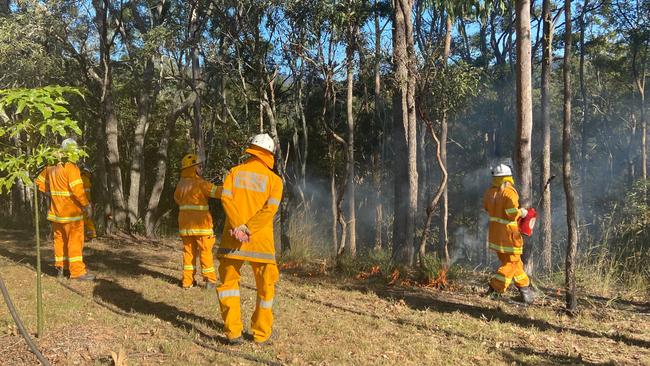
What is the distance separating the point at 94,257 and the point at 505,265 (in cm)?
735

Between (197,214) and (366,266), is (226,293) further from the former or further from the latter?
(366,266)

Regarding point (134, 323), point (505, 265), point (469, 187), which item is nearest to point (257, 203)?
point (134, 323)

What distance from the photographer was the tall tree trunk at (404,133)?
8.59 m

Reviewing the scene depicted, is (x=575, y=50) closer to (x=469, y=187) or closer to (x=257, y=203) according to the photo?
(x=469, y=187)

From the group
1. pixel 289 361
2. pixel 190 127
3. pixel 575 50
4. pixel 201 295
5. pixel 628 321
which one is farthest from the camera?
pixel 575 50

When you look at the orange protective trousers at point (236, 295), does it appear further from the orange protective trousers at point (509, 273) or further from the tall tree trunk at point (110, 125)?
the tall tree trunk at point (110, 125)

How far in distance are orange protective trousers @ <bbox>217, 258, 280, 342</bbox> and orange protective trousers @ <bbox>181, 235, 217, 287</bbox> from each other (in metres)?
2.10

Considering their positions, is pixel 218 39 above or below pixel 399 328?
above

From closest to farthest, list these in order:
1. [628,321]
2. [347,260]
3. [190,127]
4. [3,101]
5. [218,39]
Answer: [3,101], [628,321], [347,260], [218,39], [190,127]

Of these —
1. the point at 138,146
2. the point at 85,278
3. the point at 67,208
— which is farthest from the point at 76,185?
the point at 138,146

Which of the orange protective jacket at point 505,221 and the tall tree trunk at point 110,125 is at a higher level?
the tall tree trunk at point 110,125

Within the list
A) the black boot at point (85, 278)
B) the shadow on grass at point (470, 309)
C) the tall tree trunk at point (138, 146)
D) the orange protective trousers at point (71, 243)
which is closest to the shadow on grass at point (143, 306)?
the black boot at point (85, 278)

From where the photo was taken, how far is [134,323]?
536 cm

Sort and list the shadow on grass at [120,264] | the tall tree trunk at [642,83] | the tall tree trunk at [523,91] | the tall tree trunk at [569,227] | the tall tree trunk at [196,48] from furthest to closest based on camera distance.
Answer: the tall tree trunk at [642,83] < the tall tree trunk at [196,48] < the shadow on grass at [120,264] < the tall tree trunk at [523,91] < the tall tree trunk at [569,227]
